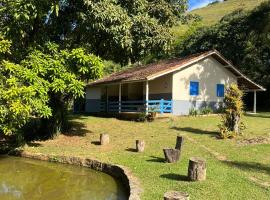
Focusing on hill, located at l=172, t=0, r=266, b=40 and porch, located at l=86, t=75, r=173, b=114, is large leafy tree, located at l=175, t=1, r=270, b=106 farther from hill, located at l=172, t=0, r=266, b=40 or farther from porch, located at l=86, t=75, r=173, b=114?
hill, located at l=172, t=0, r=266, b=40

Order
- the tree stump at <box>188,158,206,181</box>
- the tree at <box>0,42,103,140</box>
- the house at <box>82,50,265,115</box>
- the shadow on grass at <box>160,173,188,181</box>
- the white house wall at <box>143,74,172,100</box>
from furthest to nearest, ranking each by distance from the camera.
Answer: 1. the white house wall at <box>143,74,172,100</box>
2. the house at <box>82,50,265,115</box>
3. the tree at <box>0,42,103,140</box>
4. the shadow on grass at <box>160,173,188,181</box>
5. the tree stump at <box>188,158,206,181</box>

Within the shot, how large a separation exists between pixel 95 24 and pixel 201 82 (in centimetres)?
1357

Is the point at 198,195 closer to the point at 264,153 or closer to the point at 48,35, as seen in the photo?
the point at 264,153

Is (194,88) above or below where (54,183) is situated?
above

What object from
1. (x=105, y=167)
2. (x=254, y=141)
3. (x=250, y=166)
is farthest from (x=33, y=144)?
(x=250, y=166)

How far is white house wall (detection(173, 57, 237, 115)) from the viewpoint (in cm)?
2871

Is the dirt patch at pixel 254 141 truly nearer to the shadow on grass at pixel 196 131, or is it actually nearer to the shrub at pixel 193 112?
the shadow on grass at pixel 196 131

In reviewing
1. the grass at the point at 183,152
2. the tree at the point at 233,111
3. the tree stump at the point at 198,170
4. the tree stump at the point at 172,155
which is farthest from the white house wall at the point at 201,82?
the tree stump at the point at 198,170

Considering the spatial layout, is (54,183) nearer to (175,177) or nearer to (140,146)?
(175,177)

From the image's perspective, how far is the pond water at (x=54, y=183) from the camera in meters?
11.5

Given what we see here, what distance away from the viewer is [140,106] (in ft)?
92.7

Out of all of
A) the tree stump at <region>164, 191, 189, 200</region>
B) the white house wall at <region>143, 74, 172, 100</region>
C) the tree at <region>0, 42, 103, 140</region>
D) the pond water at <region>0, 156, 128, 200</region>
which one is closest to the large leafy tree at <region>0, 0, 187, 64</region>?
the tree at <region>0, 42, 103, 140</region>

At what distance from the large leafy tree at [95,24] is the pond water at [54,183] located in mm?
5879

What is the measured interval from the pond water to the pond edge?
0.23 meters
